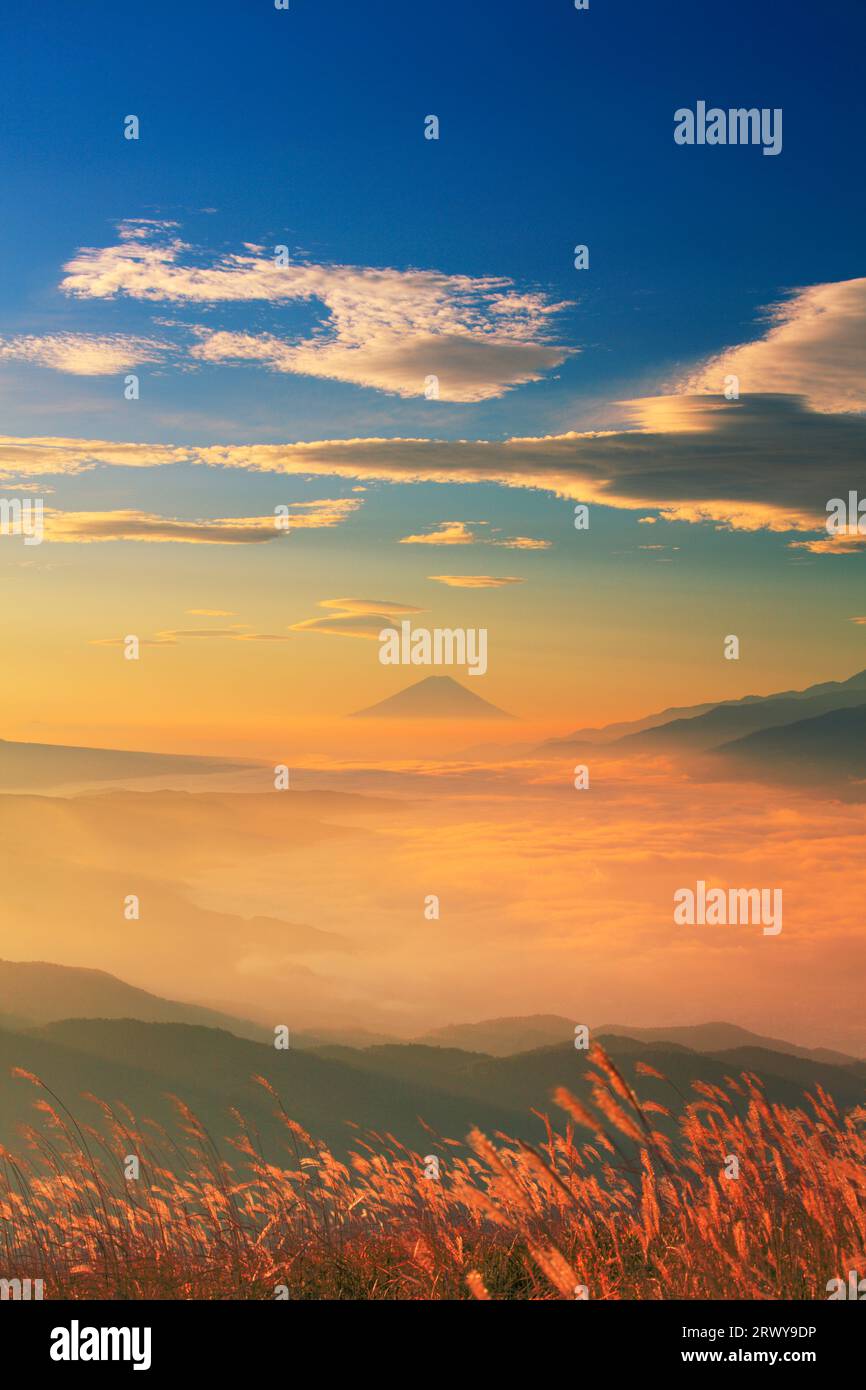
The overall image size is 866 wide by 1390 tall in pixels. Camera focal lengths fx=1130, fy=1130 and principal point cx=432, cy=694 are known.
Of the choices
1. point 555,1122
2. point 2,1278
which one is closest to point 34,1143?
point 2,1278

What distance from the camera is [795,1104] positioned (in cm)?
866

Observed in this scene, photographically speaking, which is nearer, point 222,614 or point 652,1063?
point 652,1063

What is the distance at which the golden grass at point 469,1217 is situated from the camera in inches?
272

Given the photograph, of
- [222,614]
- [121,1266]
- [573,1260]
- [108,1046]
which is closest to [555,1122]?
[573,1260]

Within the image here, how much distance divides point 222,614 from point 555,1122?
27.8 ft

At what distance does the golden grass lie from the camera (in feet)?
22.6

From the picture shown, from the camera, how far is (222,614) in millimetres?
14141

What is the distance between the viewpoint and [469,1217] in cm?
805

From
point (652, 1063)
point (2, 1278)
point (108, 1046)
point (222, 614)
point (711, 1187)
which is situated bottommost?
point (108, 1046)

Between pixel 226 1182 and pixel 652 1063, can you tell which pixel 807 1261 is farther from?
pixel 226 1182

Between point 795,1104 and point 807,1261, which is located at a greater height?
point 795,1104

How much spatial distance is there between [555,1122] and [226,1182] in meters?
2.51
